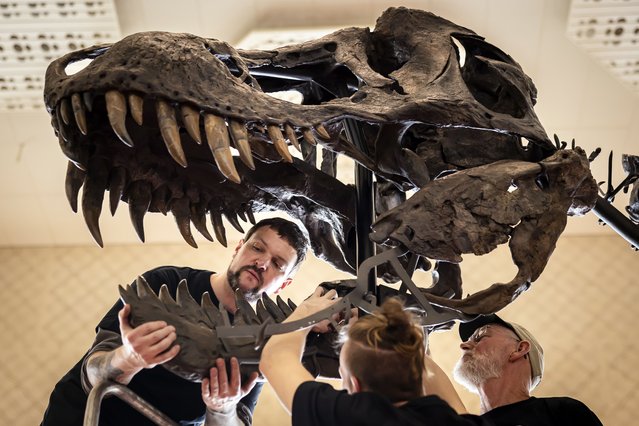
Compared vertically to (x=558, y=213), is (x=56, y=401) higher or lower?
lower

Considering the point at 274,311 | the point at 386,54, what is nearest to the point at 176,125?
the point at 274,311

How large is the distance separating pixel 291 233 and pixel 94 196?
632mm

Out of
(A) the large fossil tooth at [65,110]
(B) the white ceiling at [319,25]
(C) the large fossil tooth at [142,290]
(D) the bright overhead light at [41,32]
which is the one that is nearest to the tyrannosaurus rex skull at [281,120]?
(A) the large fossil tooth at [65,110]

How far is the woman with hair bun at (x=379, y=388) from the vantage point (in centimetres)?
147

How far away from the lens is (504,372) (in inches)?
86.5

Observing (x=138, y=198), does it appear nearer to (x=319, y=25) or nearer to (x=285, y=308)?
(x=285, y=308)

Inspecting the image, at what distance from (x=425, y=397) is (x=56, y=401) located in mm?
1065

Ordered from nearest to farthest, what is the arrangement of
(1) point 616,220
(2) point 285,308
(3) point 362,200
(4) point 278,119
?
(4) point 278,119 < (2) point 285,308 < (3) point 362,200 < (1) point 616,220

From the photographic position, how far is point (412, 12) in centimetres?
239

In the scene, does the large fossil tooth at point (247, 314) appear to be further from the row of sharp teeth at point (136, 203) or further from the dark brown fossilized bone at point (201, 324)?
the row of sharp teeth at point (136, 203)

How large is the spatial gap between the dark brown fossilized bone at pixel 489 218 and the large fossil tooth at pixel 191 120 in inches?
17.2

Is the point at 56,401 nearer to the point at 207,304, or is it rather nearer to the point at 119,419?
the point at 119,419

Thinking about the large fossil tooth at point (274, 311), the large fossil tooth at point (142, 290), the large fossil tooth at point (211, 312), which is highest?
the large fossil tooth at point (142, 290)

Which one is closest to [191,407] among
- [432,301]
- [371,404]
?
[432,301]
